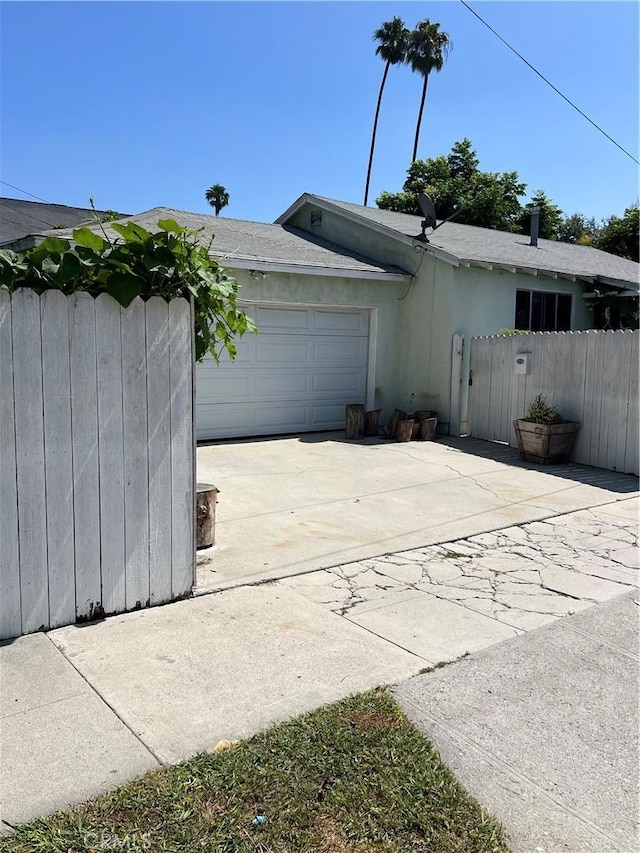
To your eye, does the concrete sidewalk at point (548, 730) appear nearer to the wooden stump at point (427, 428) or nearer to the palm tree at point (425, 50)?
the wooden stump at point (427, 428)

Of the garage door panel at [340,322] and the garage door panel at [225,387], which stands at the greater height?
the garage door panel at [340,322]

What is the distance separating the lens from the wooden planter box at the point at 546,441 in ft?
31.7

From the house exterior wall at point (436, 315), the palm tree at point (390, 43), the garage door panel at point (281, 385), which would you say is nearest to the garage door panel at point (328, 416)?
the garage door panel at point (281, 385)

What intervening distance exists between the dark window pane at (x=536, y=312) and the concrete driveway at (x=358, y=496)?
3553mm

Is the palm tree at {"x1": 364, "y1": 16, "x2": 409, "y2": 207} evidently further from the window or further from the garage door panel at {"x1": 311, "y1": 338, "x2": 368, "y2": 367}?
the garage door panel at {"x1": 311, "y1": 338, "x2": 368, "y2": 367}

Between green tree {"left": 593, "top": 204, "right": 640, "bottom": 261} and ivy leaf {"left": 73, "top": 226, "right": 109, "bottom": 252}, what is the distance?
25.3 meters

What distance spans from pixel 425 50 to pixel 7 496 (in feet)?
136

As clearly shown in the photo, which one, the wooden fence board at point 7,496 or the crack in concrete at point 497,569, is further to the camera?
the crack in concrete at point 497,569

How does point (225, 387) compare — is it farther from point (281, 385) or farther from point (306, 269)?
point (306, 269)

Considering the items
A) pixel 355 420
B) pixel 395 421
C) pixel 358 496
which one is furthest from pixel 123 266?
pixel 395 421

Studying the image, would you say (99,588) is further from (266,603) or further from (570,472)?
(570,472)

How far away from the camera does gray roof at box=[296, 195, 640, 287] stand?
500 inches

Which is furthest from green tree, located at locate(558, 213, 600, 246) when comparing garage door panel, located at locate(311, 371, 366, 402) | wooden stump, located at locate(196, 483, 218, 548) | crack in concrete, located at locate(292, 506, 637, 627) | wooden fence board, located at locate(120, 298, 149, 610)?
wooden fence board, located at locate(120, 298, 149, 610)

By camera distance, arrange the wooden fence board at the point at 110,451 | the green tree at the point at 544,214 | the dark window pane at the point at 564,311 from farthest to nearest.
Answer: the green tree at the point at 544,214 < the dark window pane at the point at 564,311 < the wooden fence board at the point at 110,451
